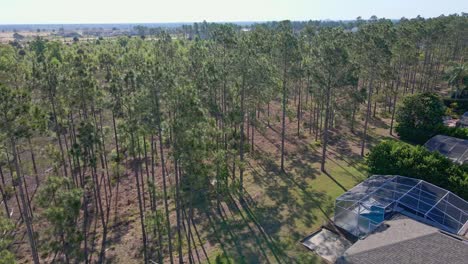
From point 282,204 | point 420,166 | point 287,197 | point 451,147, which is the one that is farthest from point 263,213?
point 451,147

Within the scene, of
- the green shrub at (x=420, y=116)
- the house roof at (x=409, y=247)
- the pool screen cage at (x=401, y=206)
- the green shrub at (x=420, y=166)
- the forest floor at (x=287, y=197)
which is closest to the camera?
the house roof at (x=409, y=247)

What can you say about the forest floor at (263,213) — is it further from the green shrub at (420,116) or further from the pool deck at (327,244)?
the green shrub at (420,116)

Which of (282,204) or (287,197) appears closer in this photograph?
(282,204)

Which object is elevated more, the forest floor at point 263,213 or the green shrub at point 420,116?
the green shrub at point 420,116

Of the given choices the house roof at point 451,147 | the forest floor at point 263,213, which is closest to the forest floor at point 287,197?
the forest floor at point 263,213

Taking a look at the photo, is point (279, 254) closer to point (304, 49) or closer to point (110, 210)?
point (110, 210)

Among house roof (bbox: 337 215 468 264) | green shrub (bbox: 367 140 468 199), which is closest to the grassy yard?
green shrub (bbox: 367 140 468 199)

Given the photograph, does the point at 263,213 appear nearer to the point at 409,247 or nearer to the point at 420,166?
the point at 409,247
